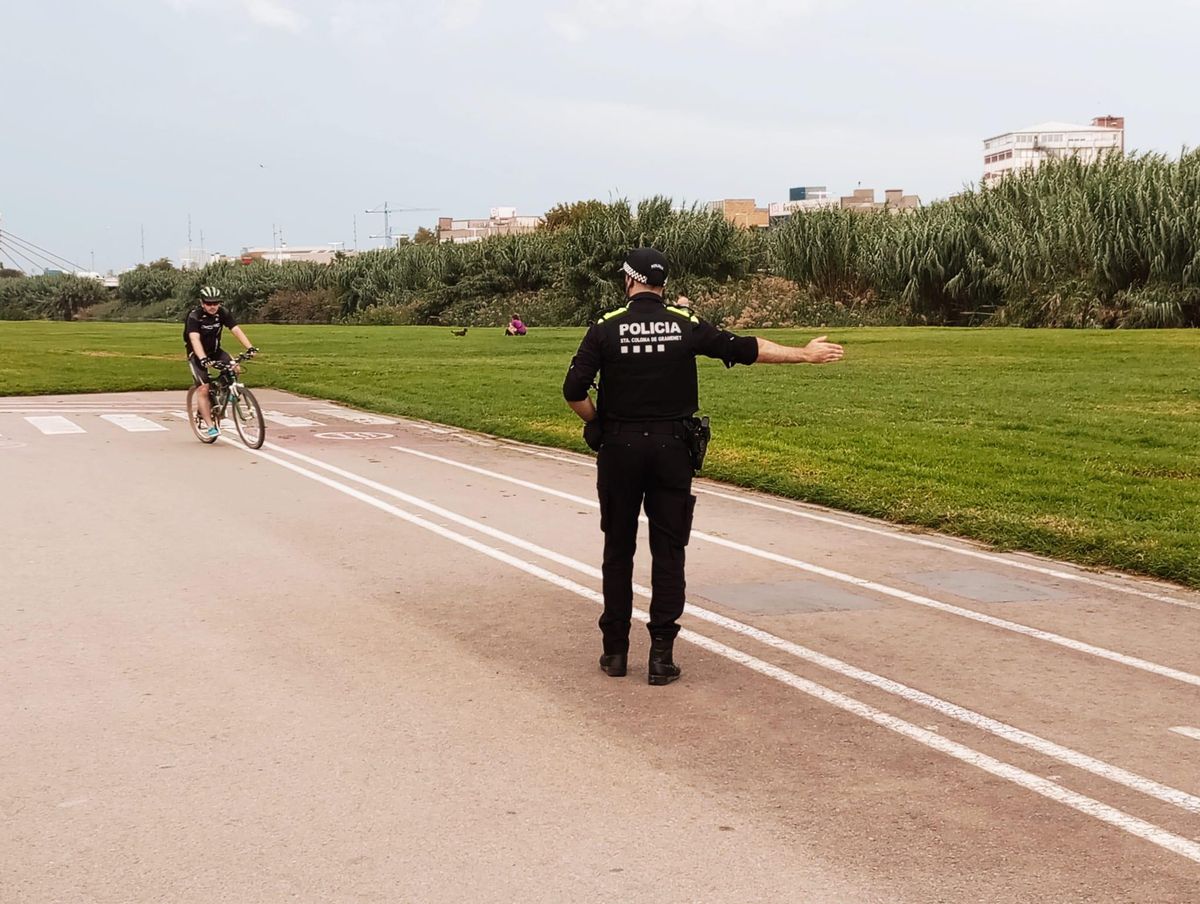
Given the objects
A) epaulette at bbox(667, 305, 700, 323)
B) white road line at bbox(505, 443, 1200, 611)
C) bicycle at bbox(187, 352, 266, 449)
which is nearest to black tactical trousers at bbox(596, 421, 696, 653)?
epaulette at bbox(667, 305, 700, 323)

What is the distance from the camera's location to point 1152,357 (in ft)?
88.9

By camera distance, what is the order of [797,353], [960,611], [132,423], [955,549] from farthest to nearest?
[132,423]
[955,549]
[960,611]
[797,353]

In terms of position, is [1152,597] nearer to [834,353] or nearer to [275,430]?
[834,353]

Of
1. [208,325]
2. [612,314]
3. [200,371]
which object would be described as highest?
[612,314]

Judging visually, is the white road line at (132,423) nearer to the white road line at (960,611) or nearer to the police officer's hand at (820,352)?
the white road line at (960,611)

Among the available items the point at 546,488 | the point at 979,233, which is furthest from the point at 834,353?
the point at 979,233

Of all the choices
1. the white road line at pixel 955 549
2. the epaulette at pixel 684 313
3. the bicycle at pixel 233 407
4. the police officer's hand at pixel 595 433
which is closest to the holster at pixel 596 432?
the police officer's hand at pixel 595 433

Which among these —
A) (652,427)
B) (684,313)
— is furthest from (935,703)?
(684,313)

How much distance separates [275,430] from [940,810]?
15.1m

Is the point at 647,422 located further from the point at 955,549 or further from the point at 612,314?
the point at 955,549

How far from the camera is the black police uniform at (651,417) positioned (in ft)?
22.3

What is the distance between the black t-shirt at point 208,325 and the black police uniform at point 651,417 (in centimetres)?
1178

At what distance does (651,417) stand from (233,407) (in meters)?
11.4

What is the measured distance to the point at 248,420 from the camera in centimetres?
1706
